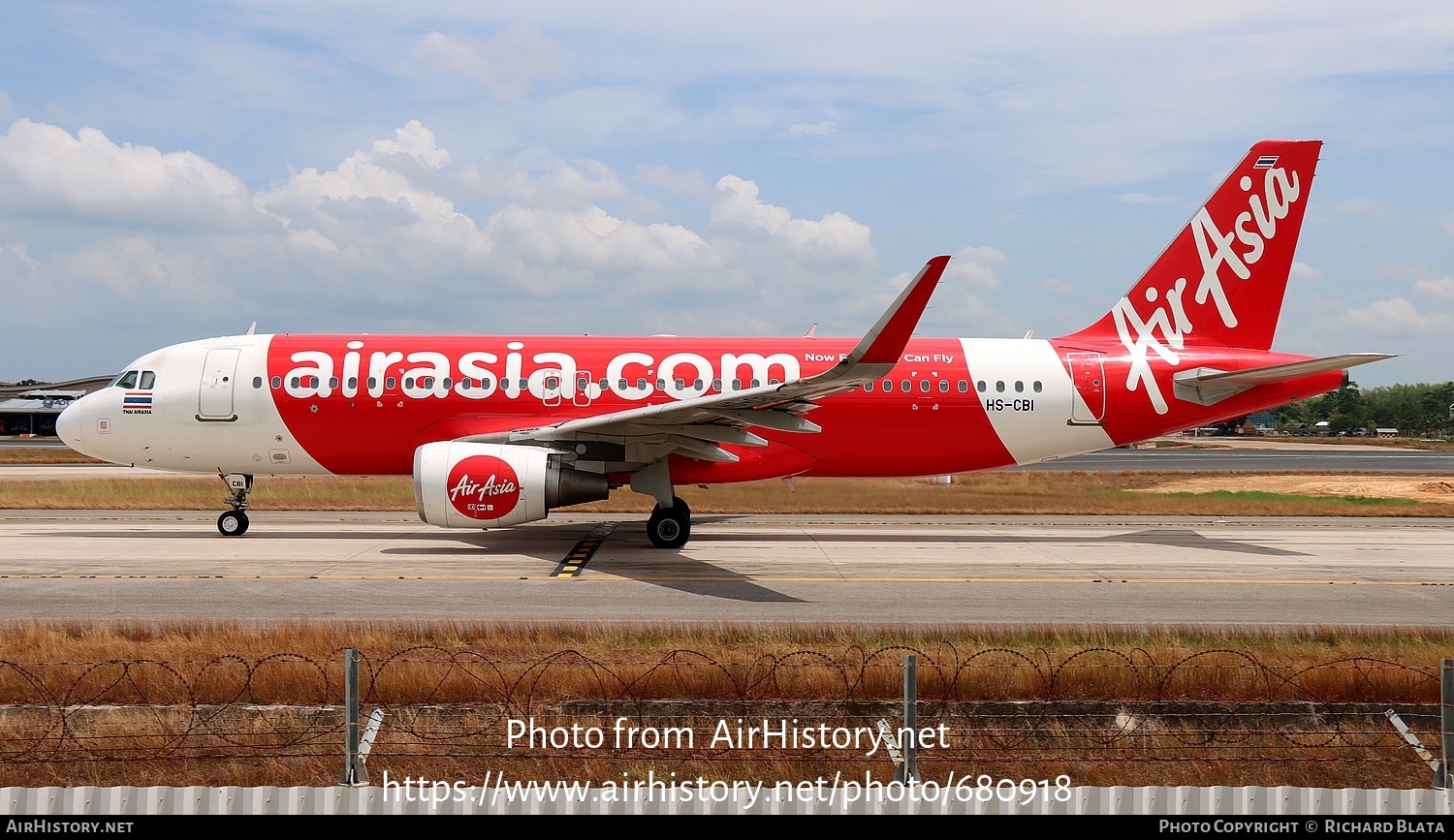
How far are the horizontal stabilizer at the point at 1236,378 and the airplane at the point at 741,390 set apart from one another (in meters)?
0.04

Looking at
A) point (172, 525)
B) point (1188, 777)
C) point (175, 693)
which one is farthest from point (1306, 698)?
point (172, 525)

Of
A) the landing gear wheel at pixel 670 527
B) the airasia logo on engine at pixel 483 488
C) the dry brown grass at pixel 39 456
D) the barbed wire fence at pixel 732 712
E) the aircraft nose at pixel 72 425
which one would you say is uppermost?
the aircraft nose at pixel 72 425

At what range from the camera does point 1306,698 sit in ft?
33.4

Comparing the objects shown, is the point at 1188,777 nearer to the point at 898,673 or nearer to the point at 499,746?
the point at 898,673

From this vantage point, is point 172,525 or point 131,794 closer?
point 131,794

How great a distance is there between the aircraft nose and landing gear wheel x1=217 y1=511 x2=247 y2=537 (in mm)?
3412

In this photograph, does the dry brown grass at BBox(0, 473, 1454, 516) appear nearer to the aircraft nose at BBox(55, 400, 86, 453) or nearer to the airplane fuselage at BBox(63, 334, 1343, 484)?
the airplane fuselage at BBox(63, 334, 1343, 484)

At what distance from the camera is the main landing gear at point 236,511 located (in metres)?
22.7

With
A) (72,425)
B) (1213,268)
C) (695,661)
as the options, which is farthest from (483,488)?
(1213,268)

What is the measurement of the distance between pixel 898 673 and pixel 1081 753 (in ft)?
6.63

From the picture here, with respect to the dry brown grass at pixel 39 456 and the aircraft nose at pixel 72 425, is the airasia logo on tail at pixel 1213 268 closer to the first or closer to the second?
the aircraft nose at pixel 72 425

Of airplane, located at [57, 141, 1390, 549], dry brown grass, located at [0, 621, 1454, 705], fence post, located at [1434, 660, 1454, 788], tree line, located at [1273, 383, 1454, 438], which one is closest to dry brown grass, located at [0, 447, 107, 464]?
airplane, located at [57, 141, 1390, 549]

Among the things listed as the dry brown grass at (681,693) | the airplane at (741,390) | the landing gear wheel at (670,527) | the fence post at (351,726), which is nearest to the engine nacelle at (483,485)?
the airplane at (741,390)

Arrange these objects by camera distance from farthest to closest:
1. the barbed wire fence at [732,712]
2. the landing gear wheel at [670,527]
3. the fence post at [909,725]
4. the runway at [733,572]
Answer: the landing gear wheel at [670,527]
the runway at [733,572]
the barbed wire fence at [732,712]
the fence post at [909,725]
